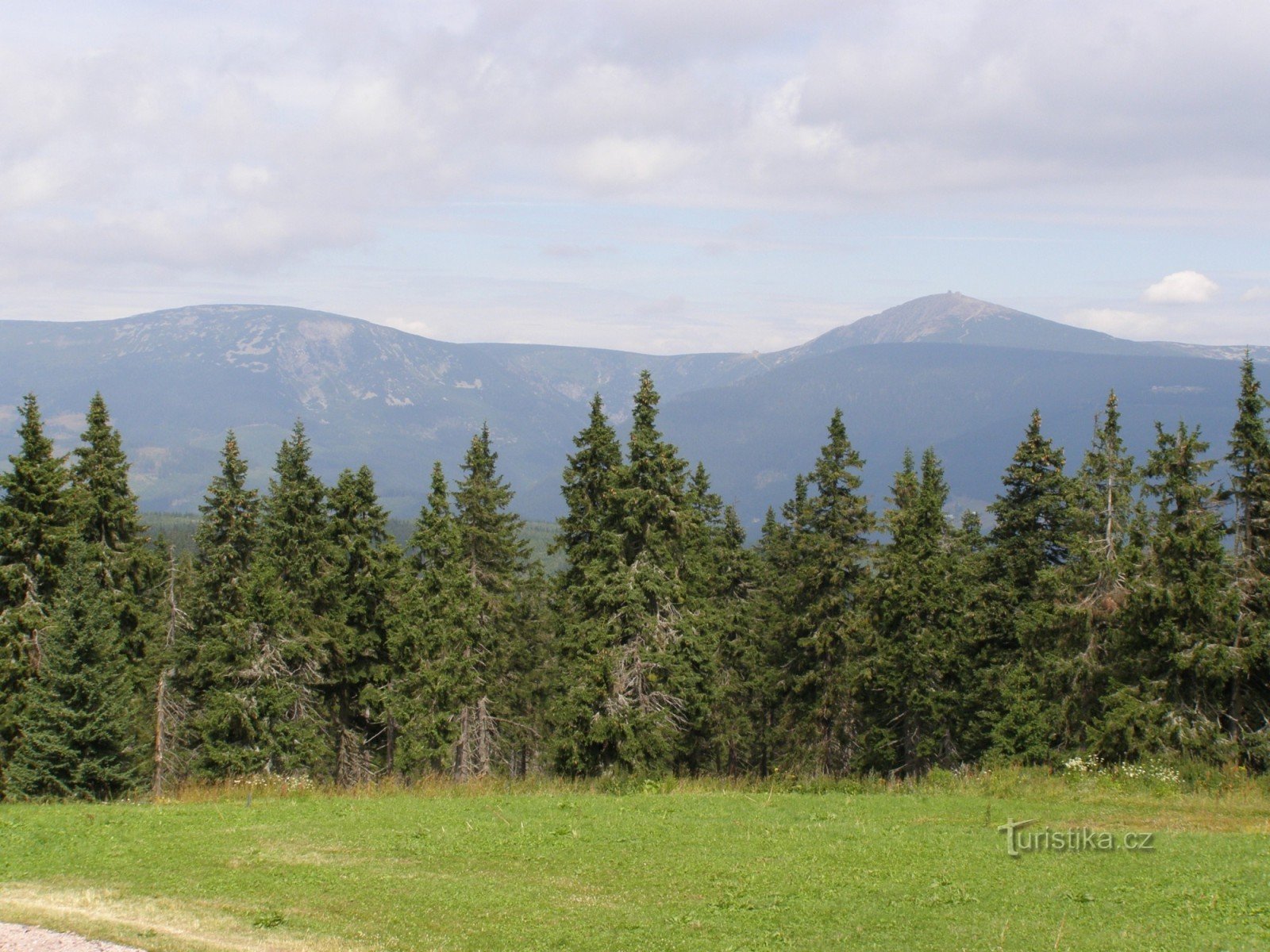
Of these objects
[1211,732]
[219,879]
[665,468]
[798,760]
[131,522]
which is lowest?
[798,760]

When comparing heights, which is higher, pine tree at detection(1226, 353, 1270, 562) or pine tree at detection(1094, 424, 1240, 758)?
pine tree at detection(1226, 353, 1270, 562)

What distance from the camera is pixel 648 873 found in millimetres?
13984

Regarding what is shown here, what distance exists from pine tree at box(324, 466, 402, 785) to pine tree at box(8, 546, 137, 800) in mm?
7753

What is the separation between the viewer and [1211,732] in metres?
27.1

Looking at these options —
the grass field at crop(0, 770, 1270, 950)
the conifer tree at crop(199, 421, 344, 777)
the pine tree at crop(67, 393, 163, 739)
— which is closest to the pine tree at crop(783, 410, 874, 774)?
the conifer tree at crop(199, 421, 344, 777)

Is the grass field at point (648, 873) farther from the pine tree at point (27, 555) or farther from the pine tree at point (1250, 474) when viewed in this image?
the pine tree at point (27, 555)

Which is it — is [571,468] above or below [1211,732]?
above

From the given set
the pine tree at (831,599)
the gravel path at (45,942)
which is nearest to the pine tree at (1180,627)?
the pine tree at (831,599)

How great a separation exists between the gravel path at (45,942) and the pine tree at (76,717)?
19152 millimetres

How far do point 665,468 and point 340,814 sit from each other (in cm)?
1680

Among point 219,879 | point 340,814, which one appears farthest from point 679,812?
point 219,879

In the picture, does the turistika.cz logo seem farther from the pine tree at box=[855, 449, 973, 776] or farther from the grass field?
the pine tree at box=[855, 449, 973, 776]

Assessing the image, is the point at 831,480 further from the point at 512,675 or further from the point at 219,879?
the point at 219,879

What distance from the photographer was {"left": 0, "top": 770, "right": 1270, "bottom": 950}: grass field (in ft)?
36.9
